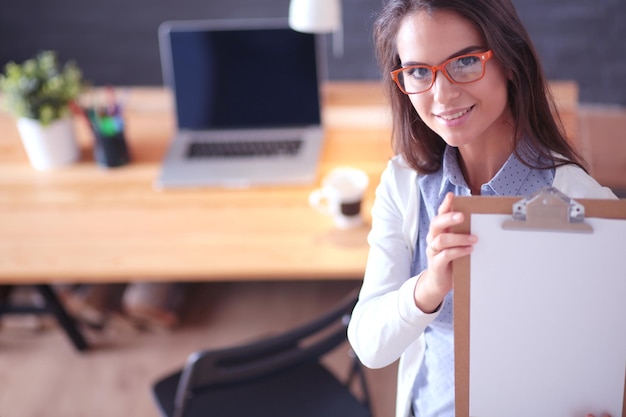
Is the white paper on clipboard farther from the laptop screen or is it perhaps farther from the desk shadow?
the laptop screen

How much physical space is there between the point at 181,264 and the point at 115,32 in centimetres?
214

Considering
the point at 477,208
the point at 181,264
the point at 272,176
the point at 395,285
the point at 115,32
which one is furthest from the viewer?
the point at 115,32

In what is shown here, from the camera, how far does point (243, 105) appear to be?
2066 mm

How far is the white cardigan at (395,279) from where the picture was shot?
0.97 metres

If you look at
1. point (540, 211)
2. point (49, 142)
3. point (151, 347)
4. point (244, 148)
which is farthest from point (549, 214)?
point (151, 347)

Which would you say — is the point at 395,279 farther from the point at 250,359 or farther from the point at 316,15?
the point at 316,15

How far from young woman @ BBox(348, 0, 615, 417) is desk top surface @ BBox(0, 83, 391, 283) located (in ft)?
1.54

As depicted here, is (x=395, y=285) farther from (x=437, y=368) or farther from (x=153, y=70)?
(x=153, y=70)

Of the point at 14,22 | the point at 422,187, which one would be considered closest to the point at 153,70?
the point at 14,22

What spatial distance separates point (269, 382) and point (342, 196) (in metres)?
0.48

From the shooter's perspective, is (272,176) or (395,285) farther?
(272,176)

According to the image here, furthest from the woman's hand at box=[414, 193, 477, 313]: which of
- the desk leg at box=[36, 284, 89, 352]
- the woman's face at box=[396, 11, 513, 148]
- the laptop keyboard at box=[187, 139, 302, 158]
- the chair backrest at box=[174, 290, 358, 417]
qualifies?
the desk leg at box=[36, 284, 89, 352]

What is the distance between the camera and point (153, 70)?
3496 mm

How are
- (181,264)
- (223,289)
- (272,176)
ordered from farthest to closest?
1. (223,289)
2. (272,176)
3. (181,264)
